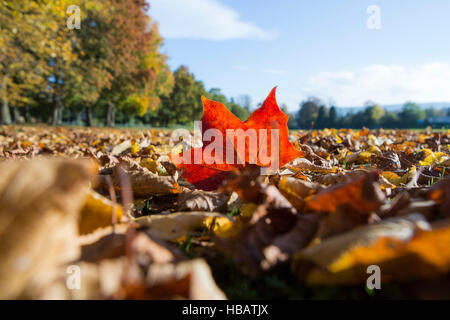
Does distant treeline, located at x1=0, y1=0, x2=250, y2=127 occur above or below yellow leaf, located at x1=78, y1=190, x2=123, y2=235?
above

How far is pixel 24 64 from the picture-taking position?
12797 mm

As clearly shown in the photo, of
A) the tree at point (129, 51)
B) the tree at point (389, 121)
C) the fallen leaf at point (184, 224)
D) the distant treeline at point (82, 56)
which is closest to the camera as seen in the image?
the fallen leaf at point (184, 224)

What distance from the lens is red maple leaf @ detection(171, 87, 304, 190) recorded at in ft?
3.66

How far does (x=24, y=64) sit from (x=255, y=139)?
15.0m

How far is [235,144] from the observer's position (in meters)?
1.18

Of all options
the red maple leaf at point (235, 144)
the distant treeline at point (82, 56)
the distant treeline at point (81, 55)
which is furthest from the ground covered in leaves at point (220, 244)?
the distant treeline at point (81, 55)

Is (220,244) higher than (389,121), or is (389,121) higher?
(389,121)

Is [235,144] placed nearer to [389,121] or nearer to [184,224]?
[184,224]

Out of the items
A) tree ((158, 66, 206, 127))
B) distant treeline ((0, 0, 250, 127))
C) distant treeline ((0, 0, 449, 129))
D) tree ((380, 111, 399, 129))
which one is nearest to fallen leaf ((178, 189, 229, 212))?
distant treeline ((0, 0, 449, 129))

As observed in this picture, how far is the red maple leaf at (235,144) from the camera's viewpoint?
1.12 m

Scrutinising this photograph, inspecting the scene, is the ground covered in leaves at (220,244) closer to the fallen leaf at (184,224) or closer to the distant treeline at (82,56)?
the fallen leaf at (184,224)

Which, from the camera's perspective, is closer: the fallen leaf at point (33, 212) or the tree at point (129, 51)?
the fallen leaf at point (33, 212)

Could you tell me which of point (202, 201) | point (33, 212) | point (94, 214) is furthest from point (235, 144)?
point (33, 212)

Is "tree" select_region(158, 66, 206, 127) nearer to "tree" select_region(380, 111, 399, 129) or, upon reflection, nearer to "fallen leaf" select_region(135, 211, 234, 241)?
"tree" select_region(380, 111, 399, 129)
